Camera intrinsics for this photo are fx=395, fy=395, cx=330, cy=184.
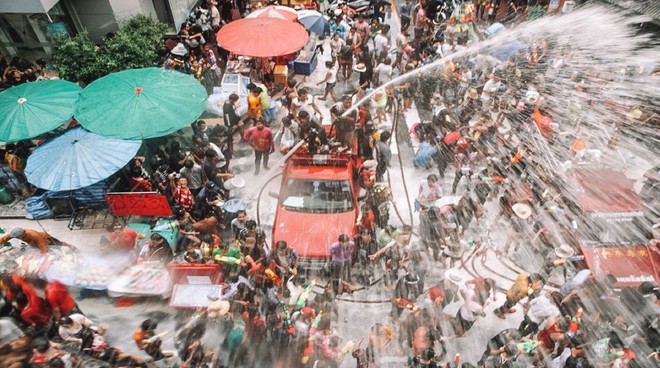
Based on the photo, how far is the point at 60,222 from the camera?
8.87 meters

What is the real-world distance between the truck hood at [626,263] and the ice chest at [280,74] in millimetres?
9906

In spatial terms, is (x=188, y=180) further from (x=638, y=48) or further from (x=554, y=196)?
(x=638, y=48)

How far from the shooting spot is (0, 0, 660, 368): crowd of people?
587cm

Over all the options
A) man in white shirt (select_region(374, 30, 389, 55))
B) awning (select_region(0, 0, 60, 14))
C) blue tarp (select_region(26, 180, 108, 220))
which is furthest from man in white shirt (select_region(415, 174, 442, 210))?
awning (select_region(0, 0, 60, 14))

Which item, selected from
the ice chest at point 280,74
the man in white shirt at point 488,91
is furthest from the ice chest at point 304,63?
the man in white shirt at point 488,91

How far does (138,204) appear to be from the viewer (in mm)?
8250

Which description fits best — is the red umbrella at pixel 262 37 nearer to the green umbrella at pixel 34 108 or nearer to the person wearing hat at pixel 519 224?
the green umbrella at pixel 34 108

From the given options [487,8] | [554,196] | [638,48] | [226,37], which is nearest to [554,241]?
[554,196]

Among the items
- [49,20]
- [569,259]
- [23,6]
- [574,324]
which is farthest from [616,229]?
[49,20]

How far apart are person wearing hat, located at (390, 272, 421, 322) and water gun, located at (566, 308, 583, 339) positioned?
2.24m

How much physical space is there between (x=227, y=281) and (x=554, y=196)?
6.82m

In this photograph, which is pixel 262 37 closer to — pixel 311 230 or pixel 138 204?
pixel 138 204

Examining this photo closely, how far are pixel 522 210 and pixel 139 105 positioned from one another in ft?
26.7

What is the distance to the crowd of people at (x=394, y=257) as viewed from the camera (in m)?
5.87
